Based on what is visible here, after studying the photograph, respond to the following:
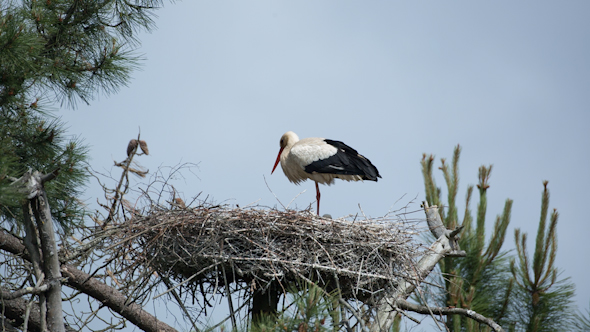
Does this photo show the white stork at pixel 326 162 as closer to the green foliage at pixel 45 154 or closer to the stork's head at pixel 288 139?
the stork's head at pixel 288 139

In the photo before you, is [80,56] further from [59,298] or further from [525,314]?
[525,314]

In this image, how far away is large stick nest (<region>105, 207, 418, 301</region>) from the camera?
3645mm

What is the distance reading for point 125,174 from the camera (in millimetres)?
4859

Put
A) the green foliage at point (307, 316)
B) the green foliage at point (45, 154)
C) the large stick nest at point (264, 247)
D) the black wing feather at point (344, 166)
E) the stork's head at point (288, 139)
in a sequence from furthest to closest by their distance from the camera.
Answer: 1. the stork's head at point (288, 139)
2. the black wing feather at point (344, 166)
3. the green foliage at point (45, 154)
4. the large stick nest at point (264, 247)
5. the green foliage at point (307, 316)

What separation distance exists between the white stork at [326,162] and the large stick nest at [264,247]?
154 centimetres

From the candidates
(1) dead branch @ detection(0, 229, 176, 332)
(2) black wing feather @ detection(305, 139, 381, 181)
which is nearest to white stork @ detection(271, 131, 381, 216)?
(2) black wing feather @ detection(305, 139, 381, 181)

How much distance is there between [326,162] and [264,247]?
2.08 meters

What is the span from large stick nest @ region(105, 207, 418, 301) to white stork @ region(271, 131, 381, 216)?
1.54 meters

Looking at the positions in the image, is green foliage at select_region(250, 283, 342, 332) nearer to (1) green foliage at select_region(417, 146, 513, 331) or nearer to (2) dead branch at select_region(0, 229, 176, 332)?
(2) dead branch at select_region(0, 229, 176, 332)

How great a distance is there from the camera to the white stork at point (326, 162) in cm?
557

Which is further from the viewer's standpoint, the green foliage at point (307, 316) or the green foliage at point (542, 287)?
the green foliage at point (542, 287)

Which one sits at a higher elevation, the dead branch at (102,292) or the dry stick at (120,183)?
the dry stick at (120,183)

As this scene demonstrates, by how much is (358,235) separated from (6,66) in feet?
9.19

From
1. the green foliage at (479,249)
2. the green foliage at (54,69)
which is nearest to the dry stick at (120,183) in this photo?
the green foliage at (54,69)
